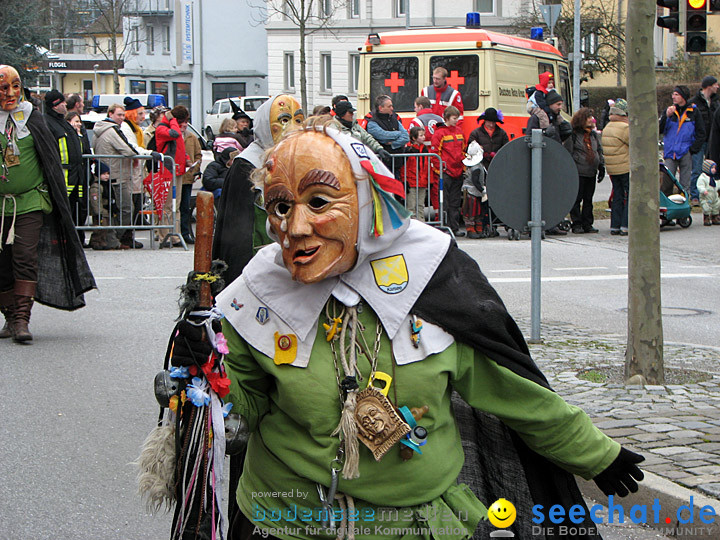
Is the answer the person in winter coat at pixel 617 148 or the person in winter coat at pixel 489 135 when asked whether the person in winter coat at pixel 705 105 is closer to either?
the person in winter coat at pixel 617 148

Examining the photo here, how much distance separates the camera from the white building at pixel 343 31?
51.2m

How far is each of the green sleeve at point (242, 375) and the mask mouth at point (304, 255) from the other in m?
0.29

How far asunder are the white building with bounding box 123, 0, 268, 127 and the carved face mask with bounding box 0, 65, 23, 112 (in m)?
52.1

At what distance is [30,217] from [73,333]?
1.25m

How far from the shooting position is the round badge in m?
2.63

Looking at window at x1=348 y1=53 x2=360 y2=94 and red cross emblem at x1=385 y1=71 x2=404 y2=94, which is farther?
window at x1=348 y1=53 x2=360 y2=94

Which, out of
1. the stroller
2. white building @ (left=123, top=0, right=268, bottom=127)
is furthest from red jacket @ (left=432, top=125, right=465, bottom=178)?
white building @ (left=123, top=0, right=268, bottom=127)

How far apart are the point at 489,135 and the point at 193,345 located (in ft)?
44.5

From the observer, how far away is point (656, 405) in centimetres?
596

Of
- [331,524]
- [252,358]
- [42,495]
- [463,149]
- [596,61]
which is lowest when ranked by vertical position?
[42,495]

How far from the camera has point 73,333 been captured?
9031 mm

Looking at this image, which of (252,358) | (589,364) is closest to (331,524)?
(252,358)

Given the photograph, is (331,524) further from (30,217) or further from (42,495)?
(30,217)

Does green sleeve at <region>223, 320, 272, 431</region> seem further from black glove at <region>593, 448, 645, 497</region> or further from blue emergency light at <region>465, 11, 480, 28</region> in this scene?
blue emergency light at <region>465, 11, 480, 28</region>
